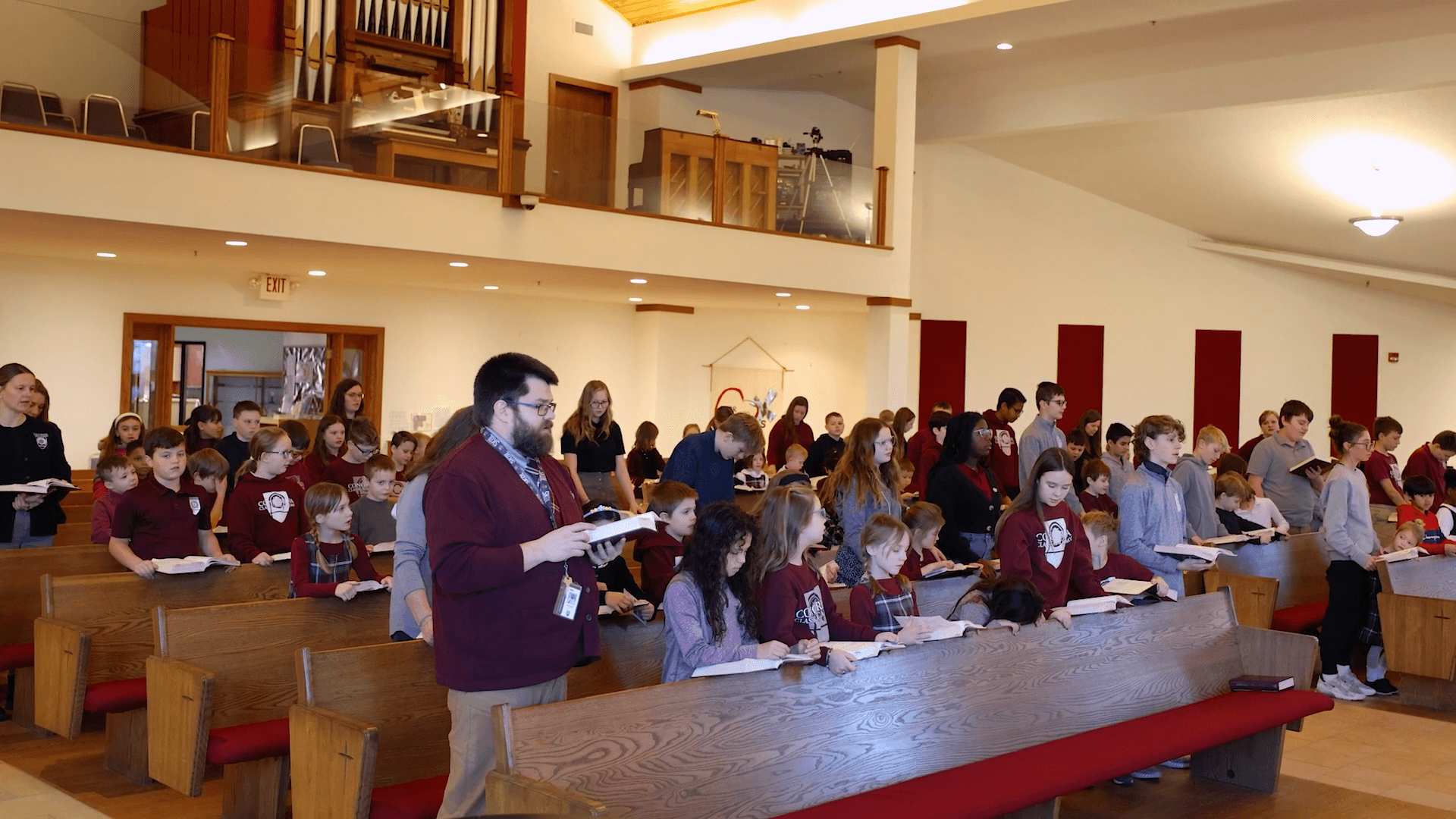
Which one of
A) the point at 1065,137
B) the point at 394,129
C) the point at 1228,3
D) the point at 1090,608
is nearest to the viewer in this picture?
the point at 1090,608

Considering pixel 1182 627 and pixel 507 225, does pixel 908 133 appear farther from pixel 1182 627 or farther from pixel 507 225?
pixel 1182 627

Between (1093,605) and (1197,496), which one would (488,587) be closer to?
(1093,605)

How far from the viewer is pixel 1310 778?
5172 millimetres

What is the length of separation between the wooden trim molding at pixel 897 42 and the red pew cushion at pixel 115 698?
9668mm

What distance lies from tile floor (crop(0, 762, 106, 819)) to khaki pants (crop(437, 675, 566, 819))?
1.94m

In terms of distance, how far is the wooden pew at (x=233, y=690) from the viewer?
3977mm

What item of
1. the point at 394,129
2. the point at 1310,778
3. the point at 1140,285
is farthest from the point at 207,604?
the point at 1140,285

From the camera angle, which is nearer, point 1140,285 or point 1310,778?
point 1310,778

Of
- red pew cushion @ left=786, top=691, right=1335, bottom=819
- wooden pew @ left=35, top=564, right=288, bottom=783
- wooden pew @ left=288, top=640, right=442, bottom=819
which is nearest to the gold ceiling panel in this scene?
wooden pew @ left=35, top=564, right=288, bottom=783

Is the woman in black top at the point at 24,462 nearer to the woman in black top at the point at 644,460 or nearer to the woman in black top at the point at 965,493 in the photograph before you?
the woman in black top at the point at 644,460

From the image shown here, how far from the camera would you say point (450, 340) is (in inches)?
529

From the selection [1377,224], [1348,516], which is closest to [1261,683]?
[1348,516]

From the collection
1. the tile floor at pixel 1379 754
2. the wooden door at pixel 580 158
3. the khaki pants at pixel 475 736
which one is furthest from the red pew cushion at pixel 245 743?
the wooden door at pixel 580 158

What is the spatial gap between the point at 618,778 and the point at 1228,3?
9.58 metres
